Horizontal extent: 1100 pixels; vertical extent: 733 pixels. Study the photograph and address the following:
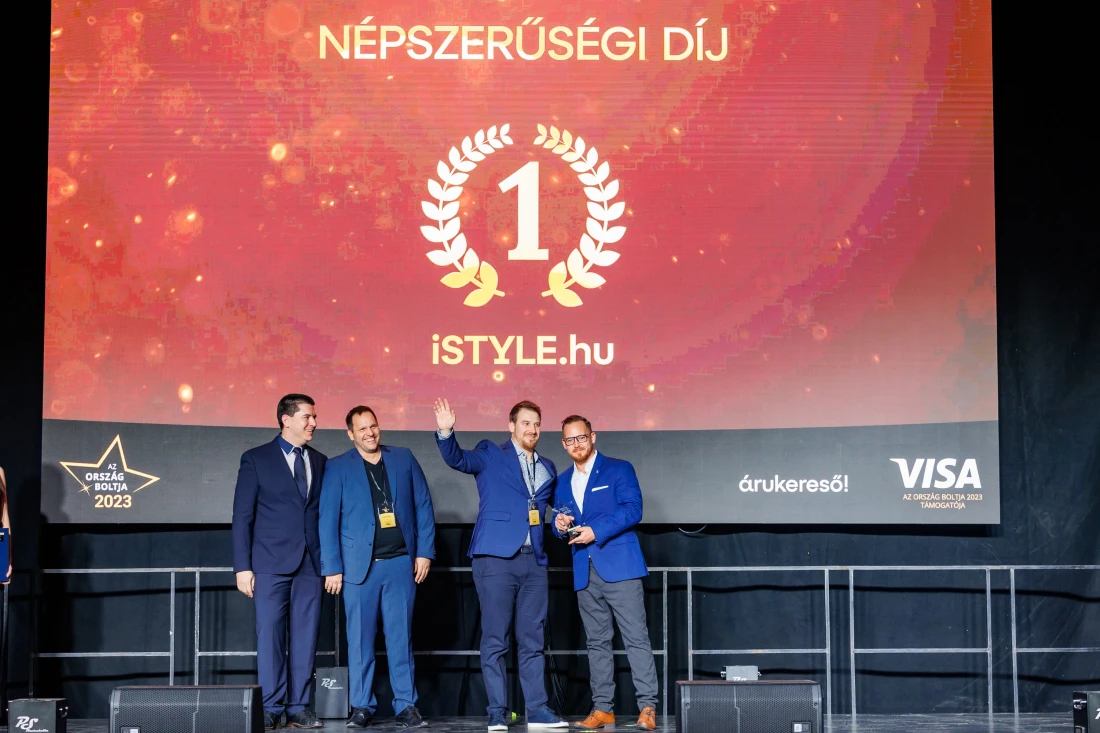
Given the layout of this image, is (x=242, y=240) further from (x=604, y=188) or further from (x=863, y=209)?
(x=863, y=209)

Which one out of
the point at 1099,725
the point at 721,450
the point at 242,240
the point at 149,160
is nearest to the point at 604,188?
the point at 721,450

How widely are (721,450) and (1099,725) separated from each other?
2283mm

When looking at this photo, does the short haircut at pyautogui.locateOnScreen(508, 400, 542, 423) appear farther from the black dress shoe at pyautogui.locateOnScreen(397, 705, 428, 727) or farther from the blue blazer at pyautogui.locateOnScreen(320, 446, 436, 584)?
the black dress shoe at pyautogui.locateOnScreen(397, 705, 428, 727)

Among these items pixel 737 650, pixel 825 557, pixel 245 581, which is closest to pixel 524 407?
pixel 245 581

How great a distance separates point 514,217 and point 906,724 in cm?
326

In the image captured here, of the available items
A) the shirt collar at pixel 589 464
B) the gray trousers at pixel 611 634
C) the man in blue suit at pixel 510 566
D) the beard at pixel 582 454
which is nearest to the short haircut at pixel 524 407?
the man in blue suit at pixel 510 566

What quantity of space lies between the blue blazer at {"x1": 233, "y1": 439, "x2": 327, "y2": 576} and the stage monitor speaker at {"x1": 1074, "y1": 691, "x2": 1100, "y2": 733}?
11.0 feet

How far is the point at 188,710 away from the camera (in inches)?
180

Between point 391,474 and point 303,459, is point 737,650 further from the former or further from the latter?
point 303,459

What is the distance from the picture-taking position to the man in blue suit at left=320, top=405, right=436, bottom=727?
5723 millimetres

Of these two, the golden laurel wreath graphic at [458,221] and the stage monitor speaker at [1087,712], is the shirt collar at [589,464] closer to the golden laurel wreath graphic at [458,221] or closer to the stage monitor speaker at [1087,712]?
the golden laurel wreath graphic at [458,221]

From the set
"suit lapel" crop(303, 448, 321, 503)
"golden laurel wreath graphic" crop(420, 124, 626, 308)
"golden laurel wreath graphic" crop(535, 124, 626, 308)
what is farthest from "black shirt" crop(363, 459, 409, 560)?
"golden laurel wreath graphic" crop(535, 124, 626, 308)

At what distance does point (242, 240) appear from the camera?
6.45 metres

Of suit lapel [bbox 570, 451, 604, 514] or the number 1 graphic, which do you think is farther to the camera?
the number 1 graphic
